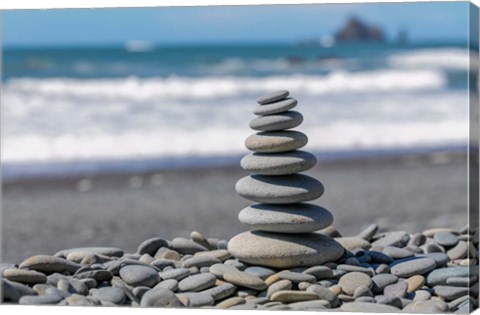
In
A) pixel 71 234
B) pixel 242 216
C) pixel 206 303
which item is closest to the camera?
pixel 206 303

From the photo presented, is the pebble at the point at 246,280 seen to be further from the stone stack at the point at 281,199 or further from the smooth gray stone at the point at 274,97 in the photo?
the smooth gray stone at the point at 274,97

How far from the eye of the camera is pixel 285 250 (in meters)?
4.48

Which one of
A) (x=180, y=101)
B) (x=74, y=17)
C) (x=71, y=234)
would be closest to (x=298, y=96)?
(x=180, y=101)

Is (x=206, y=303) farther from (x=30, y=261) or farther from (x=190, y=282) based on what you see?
(x=30, y=261)

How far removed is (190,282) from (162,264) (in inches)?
18.7

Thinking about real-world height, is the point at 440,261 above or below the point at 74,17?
below

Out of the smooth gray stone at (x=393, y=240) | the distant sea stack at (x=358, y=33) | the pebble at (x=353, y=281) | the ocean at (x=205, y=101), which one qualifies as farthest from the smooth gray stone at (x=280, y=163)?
the distant sea stack at (x=358, y=33)

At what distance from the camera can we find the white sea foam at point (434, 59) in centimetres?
1912

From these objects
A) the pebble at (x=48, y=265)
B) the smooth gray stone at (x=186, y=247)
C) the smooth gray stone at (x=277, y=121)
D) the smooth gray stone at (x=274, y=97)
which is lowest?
the pebble at (x=48, y=265)

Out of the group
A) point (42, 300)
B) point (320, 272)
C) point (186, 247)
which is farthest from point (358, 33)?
point (42, 300)

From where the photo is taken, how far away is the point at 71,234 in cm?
755

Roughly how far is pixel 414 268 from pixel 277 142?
102cm

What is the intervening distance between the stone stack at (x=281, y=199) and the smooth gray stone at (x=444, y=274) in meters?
0.50

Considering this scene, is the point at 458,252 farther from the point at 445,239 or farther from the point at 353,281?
the point at 353,281
